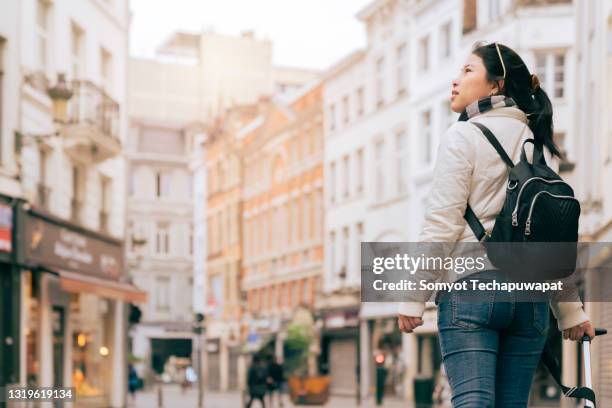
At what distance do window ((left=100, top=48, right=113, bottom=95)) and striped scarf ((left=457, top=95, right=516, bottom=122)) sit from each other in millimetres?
27027

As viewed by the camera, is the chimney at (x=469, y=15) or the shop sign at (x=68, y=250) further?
the chimney at (x=469, y=15)

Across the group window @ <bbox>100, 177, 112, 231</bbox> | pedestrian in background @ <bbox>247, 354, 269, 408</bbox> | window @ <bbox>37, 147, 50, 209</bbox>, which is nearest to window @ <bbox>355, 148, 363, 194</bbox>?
window @ <bbox>100, 177, 112, 231</bbox>

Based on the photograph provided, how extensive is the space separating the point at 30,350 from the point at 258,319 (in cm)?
3845

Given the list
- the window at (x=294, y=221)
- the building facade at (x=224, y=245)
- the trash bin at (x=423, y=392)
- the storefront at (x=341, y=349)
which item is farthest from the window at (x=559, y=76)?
the building facade at (x=224, y=245)

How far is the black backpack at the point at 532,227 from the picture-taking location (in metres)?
4.04

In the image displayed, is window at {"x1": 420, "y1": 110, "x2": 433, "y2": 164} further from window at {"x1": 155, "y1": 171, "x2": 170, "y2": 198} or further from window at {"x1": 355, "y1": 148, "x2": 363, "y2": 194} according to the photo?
window at {"x1": 155, "y1": 171, "x2": 170, "y2": 198}

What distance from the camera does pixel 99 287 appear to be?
89.1ft

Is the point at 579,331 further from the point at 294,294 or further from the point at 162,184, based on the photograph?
the point at 162,184

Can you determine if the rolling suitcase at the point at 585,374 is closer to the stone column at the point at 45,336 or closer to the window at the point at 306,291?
the stone column at the point at 45,336

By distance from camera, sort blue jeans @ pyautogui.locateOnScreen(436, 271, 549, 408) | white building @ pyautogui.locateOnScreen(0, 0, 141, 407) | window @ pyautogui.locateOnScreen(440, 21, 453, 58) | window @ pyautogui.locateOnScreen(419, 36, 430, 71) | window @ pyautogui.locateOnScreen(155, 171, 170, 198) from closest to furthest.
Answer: blue jeans @ pyautogui.locateOnScreen(436, 271, 549, 408)
white building @ pyautogui.locateOnScreen(0, 0, 141, 407)
window @ pyautogui.locateOnScreen(440, 21, 453, 58)
window @ pyautogui.locateOnScreen(419, 36, 430, 71)
window @ pyautogui.locateOnScreen(155, 171, 170, 198)

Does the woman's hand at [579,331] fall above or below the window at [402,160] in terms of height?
below

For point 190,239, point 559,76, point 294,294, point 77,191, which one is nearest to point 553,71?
point 559,76

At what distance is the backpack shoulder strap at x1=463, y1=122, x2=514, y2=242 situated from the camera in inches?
161

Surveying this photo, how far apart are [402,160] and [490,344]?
4133 centimetres
